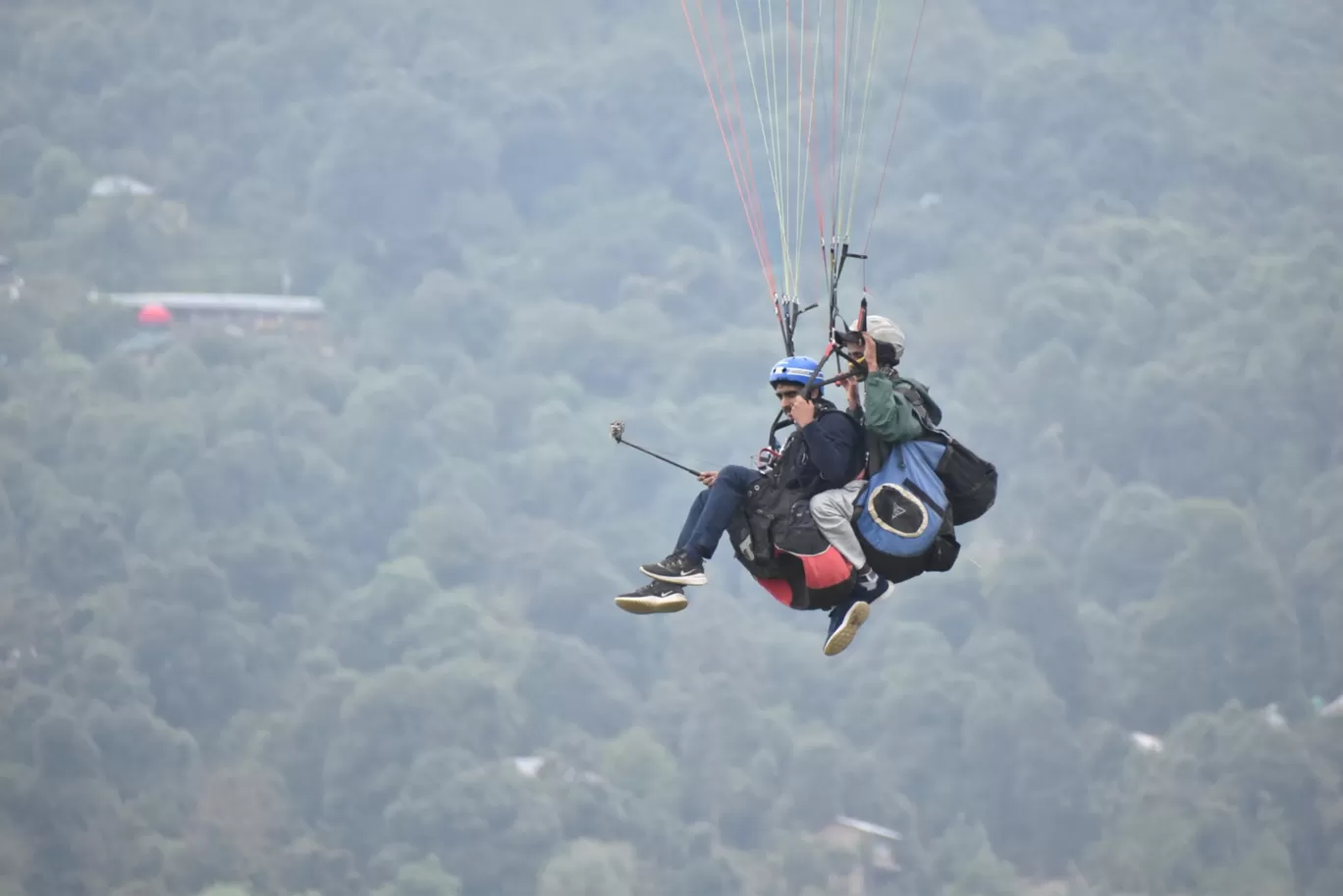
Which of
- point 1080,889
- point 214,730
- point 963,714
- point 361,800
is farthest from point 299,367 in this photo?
point 1080,889

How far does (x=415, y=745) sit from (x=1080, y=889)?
52.7 ft

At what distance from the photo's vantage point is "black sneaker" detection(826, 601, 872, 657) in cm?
1048

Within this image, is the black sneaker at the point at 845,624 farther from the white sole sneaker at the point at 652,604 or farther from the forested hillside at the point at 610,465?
the forested hillside at the point at 610,465

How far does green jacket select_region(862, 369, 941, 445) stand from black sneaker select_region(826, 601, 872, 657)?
77 cm

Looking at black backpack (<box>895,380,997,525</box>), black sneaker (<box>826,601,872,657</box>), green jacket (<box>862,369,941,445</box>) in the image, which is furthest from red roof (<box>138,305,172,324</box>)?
green jacket (<box>862,369,941,445</box>)

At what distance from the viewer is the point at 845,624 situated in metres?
10.5

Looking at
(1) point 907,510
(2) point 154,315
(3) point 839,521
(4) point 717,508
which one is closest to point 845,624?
(3) point 839,521

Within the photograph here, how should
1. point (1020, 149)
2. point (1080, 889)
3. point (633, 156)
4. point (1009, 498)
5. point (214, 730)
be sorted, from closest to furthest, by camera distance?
1. point (1080, 889)
2. point (214, 730)
3. point (1009, 498)
4. point (1020, 149)
5. point (633, 156)

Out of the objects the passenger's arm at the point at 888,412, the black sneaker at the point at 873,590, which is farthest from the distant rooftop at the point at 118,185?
the passenger's arm at the point at 888,412

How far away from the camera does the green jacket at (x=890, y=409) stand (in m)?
10.1

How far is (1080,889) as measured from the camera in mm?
57219

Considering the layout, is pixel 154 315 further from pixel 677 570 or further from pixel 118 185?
pixel 677 570

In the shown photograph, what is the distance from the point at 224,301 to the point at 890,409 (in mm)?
72862

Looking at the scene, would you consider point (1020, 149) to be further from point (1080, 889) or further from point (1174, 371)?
point (1080, 889)
